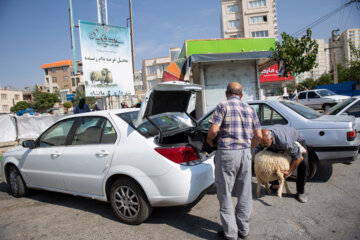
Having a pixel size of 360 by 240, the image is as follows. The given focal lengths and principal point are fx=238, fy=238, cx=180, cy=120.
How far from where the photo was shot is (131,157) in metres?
3.10

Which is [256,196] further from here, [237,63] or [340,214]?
[237,63]

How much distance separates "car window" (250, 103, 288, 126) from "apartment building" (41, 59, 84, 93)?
87.2 metres

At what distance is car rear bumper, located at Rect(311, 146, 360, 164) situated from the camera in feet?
12.9

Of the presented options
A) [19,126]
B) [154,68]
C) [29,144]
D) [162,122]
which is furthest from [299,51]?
[154,68]

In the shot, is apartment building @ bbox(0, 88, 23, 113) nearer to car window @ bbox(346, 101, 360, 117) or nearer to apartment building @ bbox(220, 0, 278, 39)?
apartment building @ bbox(220, 0, 278, 39)

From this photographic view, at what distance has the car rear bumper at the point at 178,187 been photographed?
2891 millimetres

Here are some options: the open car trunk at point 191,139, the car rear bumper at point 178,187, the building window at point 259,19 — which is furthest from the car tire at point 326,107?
the building window at point 259,19

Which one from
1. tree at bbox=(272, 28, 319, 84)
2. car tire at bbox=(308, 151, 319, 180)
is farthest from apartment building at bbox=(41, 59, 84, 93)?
car tire at bbox=(308, 151, 319, 180)

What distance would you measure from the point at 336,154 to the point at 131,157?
337 cm

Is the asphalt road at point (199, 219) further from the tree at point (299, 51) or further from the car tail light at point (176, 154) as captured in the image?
the tree at point (299, 51)

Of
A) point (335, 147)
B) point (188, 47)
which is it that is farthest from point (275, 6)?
point (335, 147)

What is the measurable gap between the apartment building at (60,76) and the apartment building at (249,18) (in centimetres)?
5553

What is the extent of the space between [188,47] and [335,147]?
10968mm

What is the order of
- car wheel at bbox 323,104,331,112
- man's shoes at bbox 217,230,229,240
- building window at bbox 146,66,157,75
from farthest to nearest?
building window at bbox 146,66,157,75 < car wheel at bbox 323,104,331,112 < man's shoes at bbox 217,230,229,240
